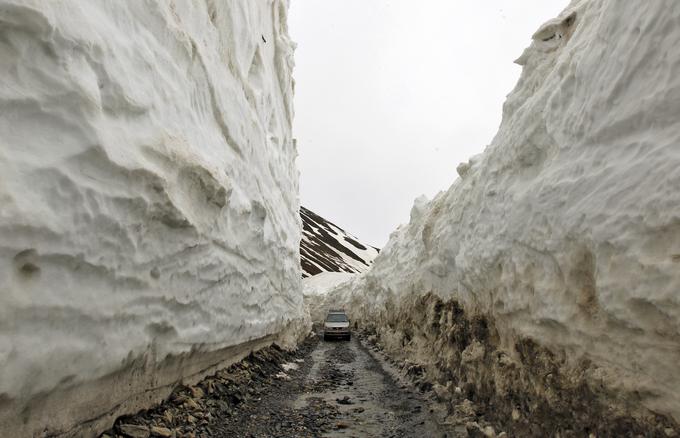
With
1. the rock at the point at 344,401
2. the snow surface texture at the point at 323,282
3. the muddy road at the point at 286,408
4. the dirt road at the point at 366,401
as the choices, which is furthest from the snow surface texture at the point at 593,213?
the snow surface texture at the point at 323,282

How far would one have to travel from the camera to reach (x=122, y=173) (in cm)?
384

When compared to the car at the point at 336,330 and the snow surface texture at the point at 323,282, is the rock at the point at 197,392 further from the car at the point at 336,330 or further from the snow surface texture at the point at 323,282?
the snow surface texture at the point at 323,282

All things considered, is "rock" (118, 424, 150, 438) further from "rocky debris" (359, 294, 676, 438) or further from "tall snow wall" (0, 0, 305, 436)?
"rocky debris" (359, 294, 676, 438)

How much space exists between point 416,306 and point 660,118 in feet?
31.7

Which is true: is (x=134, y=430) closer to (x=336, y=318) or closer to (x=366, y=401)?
(x=366, y=401)

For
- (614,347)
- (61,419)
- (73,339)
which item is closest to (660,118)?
(614,347)

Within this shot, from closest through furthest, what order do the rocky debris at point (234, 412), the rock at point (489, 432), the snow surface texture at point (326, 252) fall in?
the rocky debris at point (234, 412) → the rock at point (489, 432) → the snow surface texture at point (326, 252)

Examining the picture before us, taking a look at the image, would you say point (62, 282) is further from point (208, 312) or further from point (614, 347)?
point (614, 347)

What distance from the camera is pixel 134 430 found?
13.1ft

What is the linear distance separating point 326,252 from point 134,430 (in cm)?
6900

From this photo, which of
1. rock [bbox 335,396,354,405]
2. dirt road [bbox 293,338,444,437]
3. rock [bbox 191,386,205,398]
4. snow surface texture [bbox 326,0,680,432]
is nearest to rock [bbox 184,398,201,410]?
rock [bbox 191,386,205,398]

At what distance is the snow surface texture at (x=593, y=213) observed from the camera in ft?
8.70

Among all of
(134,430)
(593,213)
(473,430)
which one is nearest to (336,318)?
(473,430)

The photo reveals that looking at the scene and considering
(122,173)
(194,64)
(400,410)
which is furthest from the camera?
(400,410)
